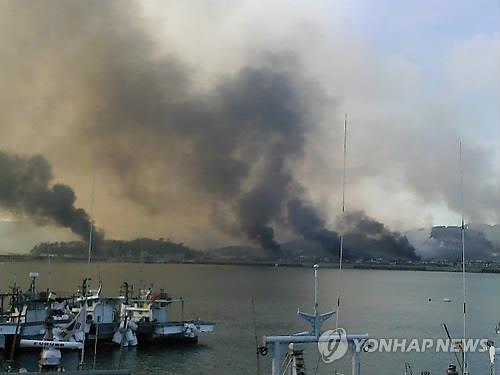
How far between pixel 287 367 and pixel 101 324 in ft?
177

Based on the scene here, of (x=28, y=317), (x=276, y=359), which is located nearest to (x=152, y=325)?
(x=28, y=317)

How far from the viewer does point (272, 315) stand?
12250 centimetres

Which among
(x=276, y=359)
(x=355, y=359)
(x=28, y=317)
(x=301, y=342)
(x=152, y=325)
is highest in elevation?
(x=301, y=342)

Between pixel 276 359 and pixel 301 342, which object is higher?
pixel 301 342

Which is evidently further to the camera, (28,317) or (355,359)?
(28,317)

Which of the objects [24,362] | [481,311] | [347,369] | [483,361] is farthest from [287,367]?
[481,311]

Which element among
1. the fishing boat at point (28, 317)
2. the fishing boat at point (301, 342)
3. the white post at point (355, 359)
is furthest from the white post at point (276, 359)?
the fishing boat at point (28, 317)

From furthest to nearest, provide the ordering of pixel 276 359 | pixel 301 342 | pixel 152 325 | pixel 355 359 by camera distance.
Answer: pixel 152 325
pixel 355 359
pixel 301 342
pixel 276 359

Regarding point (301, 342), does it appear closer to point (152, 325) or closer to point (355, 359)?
point (355, 359)

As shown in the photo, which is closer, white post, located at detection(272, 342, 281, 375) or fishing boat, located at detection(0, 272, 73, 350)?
white post, located at detection(272, 342, 281, 375)

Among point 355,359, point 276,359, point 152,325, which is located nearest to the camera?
point 276,359

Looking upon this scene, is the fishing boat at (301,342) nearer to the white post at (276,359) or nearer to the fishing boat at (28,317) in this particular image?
the white post at (276,359)

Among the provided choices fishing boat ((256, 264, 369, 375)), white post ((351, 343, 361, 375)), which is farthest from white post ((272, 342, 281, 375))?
white post ((351, 343, 361, 375))

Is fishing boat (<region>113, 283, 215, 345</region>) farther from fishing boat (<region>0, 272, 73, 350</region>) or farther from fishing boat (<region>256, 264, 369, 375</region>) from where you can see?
fishing boat (<region>256, 264, 369, 375</region>)
